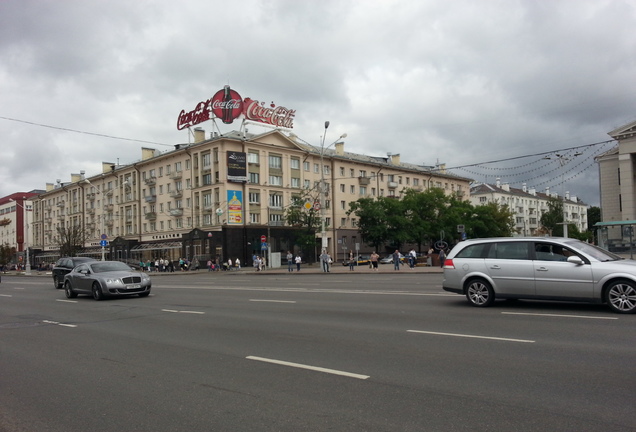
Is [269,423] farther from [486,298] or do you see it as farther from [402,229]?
[402,229]

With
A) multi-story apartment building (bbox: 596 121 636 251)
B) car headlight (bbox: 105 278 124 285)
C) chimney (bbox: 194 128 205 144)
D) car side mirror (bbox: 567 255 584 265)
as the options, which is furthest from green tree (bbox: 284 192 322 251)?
car side mirror (bbox: 567 255 584 265)

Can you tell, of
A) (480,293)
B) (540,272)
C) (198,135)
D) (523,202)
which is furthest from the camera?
(523,202)

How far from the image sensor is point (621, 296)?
1002 centimetres

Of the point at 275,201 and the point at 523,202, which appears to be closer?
the point at 275,201

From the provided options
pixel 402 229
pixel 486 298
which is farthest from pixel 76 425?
pixel 402 229

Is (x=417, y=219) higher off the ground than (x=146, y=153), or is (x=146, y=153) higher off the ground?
(x=146, y=153)

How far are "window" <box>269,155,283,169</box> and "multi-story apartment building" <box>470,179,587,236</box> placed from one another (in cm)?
5712

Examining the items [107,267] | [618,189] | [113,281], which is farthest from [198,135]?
[618,189]

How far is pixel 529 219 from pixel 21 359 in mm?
128000

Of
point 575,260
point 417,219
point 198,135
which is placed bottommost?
point 575,260

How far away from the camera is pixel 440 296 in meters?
14.4

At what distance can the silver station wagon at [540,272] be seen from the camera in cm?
1011

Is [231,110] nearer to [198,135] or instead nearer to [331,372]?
[198,135]

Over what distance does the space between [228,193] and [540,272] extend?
170ft
